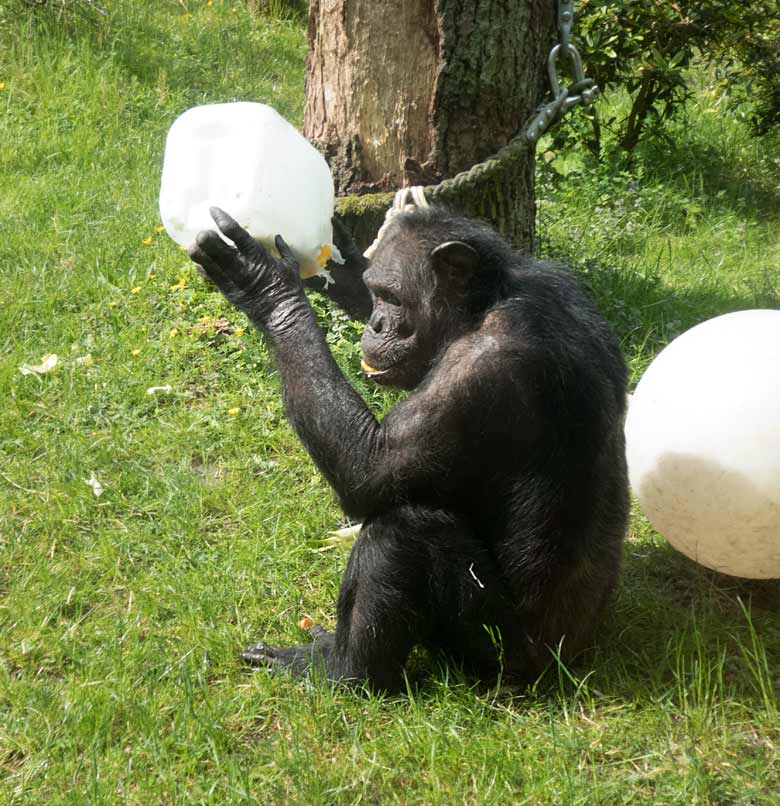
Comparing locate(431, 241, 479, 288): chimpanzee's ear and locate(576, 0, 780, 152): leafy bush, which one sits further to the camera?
locate(576, 0, 780, 152): leafy bush

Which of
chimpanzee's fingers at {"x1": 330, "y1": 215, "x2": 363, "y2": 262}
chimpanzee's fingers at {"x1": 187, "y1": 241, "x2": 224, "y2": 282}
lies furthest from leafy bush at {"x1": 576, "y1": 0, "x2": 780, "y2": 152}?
chimpanzee's fingers at {"x1": 187, "y1": 241, "x2": 224, "y2": 282}

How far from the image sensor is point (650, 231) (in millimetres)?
8016

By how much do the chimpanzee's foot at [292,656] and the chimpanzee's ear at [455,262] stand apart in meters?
1.40

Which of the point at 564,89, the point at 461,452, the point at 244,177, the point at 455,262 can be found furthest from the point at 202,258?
the point at 564,89

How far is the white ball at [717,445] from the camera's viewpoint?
385cm

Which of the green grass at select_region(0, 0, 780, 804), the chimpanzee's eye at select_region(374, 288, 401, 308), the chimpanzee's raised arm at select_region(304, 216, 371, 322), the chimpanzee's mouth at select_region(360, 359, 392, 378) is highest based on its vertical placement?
the chimpanzee's eye at select_region(374, 288, 401, 308)

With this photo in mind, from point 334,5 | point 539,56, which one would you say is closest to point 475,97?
point 539,56

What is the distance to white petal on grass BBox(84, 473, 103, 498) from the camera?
15.8 feet

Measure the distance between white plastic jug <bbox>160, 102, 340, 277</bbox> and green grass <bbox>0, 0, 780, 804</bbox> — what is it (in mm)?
1377

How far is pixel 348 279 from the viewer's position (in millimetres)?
4785

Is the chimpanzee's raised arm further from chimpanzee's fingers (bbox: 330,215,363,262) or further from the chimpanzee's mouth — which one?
the chimpanzee's mouth

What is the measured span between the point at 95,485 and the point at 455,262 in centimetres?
211

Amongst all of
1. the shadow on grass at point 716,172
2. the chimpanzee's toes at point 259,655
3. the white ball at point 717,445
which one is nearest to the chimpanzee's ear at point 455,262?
the white ball at point 717,445

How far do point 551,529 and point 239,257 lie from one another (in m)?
1.51
